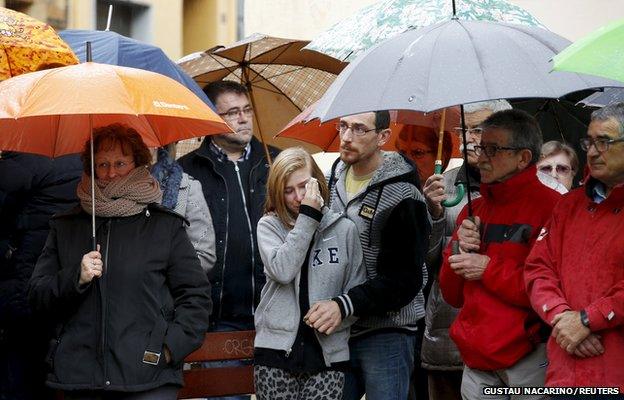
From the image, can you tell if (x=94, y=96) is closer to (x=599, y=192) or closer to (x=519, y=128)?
(x=519, y=128)

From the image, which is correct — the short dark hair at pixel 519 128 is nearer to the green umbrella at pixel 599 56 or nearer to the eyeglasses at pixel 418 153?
the green umbrella at pixel 599 56

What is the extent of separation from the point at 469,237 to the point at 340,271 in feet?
2.17

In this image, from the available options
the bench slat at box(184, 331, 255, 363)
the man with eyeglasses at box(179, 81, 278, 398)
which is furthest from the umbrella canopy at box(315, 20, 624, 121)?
the man with eyeglasses at box(179, 81, 278, 398)

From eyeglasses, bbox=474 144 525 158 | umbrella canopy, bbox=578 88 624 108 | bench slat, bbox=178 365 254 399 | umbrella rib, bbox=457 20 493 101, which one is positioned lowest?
bench slat, bbox=178 365 254 399

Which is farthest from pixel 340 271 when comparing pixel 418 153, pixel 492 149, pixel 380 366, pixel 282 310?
pixel 418 153

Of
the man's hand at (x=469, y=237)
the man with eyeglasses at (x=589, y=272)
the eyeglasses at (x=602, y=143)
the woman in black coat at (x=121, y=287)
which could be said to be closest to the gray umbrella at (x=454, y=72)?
the eyeglasses at (x=602, y=143)

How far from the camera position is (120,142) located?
6137mm

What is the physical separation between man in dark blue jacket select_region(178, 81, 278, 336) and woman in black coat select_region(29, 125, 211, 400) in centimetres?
117

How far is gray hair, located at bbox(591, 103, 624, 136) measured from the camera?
5410 mm

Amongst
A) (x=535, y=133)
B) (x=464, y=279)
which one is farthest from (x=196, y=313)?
(x=535, y=133)

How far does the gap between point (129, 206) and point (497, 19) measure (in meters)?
2.12

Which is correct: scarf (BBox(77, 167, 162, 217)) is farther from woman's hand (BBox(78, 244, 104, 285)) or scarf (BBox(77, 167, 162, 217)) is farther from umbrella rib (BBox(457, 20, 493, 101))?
umbrella rib (BBox(457, 20, 493, 101))

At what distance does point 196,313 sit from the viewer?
5.99 meters

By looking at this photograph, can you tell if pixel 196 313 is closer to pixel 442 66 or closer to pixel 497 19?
pixel 442 66
